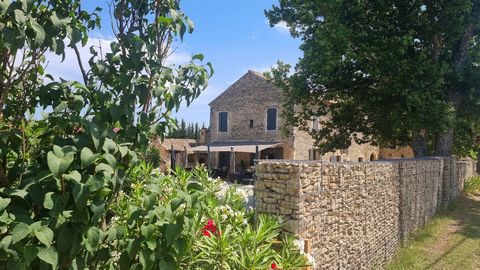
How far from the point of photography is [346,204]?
6379 mm

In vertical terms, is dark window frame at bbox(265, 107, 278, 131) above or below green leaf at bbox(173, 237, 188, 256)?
above

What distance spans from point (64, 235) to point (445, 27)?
604 inches

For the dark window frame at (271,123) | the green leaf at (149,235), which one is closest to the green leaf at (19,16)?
the green leaf at (149,235)

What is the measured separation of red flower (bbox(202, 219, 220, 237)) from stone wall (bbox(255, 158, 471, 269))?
116cm

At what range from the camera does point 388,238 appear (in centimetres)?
862

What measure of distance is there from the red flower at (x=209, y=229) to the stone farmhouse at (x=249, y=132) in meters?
23.1

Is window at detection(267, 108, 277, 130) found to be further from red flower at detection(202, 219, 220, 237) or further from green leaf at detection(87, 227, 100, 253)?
green leaf at detection(87, 227, 100, 253)

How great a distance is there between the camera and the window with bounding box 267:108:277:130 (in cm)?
2975

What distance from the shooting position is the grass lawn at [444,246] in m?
8.54

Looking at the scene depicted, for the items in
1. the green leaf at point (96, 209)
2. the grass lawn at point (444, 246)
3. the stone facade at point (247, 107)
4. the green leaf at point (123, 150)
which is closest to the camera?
the green leaf at point (96, 209)

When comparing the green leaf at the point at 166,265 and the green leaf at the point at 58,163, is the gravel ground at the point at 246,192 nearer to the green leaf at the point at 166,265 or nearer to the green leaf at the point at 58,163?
the green leaf at the point at 166,265

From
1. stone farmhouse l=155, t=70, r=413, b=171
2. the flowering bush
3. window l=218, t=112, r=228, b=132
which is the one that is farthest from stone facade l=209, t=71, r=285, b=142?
the flowering bush

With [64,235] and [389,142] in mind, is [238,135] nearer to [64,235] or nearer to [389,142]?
[389,142]

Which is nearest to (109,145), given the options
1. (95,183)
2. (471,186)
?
Result: (95,183)
